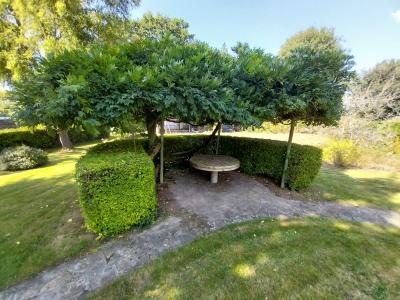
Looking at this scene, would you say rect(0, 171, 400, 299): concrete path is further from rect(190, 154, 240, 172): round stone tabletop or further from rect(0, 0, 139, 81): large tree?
rect(0, 0, 139, 81): large tree

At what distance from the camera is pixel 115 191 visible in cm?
325

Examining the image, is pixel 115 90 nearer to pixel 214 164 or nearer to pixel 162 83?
pixel 162 83

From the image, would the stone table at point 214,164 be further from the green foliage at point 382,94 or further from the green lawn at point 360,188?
the green foliage at point 382,94

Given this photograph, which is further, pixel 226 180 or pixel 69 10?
pixel 69 10

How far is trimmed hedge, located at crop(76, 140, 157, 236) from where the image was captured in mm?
3092

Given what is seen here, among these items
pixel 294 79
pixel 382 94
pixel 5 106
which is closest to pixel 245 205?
pixel 294 79

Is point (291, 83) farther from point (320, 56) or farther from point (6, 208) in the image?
point (6, 208)

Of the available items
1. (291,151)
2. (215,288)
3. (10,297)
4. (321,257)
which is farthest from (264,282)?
(291,151)

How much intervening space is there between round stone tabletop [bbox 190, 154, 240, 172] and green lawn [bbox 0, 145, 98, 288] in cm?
268

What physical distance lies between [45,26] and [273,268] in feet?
40.5

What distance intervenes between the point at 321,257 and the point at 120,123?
3621mm

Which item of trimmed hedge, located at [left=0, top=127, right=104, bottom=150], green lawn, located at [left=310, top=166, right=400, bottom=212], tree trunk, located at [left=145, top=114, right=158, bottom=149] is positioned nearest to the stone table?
tree trunk, located at [left=145, top=114, right=158, bottom=149]

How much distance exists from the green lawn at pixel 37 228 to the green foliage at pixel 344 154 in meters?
10.3

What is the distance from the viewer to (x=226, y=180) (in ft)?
19.1
